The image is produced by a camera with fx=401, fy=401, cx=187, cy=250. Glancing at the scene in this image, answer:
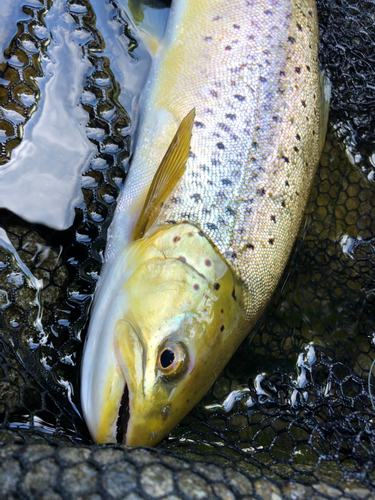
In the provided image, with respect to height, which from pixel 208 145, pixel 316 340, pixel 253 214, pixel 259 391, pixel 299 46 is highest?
pixel 299 46

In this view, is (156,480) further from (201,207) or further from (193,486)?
(201,207)

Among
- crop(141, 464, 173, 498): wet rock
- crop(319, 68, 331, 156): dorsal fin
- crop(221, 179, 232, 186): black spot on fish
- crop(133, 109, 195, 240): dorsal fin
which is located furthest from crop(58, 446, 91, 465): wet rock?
crop(319, 68, 331, 156): dorsal fin

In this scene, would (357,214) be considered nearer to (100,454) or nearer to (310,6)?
(310,6)

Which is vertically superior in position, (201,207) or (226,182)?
(226,182)

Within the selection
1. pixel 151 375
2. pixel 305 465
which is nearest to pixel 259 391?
pixel 305 465

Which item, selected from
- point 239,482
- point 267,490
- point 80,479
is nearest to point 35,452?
point 80,479

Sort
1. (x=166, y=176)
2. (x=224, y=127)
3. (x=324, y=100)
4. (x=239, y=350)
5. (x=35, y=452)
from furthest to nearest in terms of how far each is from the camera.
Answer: (x=324, y=100) → (x=239, y=350) → (x=224, y=127) → (x=166, y=176) → (x=35, y=452)

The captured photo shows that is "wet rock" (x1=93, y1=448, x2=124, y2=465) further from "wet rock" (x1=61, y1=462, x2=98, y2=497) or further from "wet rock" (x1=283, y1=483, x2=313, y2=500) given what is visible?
"wet rock" (x1=283, y1=483, x2=313, y2=500)

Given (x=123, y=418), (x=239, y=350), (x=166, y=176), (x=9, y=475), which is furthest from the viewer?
(x=239, y=350)
